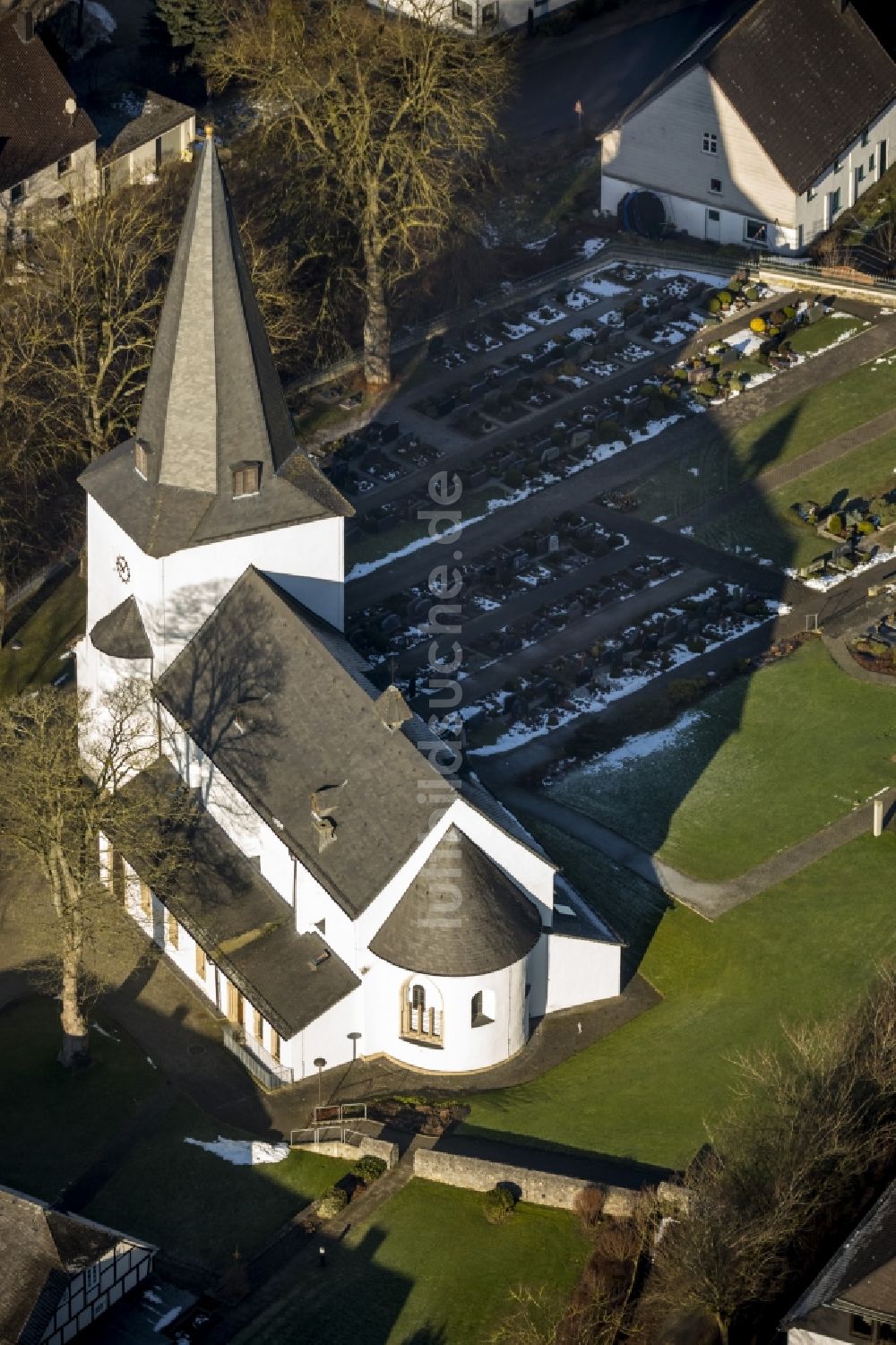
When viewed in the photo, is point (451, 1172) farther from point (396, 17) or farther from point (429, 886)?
point (396, 17)

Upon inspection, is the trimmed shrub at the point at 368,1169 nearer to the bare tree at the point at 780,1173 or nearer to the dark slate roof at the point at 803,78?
the bare tree at the point at 780,1173

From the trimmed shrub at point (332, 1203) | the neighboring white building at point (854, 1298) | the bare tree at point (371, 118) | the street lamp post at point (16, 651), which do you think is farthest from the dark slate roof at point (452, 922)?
the bare tree at point (371, 118)

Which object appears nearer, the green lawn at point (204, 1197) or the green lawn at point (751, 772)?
the green lawn at point (204, 1197)

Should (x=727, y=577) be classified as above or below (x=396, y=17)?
below

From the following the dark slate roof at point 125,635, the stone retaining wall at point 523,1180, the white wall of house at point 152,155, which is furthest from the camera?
the white wall of house at point 152,155

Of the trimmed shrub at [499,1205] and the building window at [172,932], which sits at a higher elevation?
the building window at [172,932]

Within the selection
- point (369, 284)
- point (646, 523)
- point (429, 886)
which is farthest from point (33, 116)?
point (429, 886)

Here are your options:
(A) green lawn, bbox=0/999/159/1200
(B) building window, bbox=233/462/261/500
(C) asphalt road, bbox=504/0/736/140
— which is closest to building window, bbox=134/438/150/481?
(B) building window, bbox=233/462/261/500
